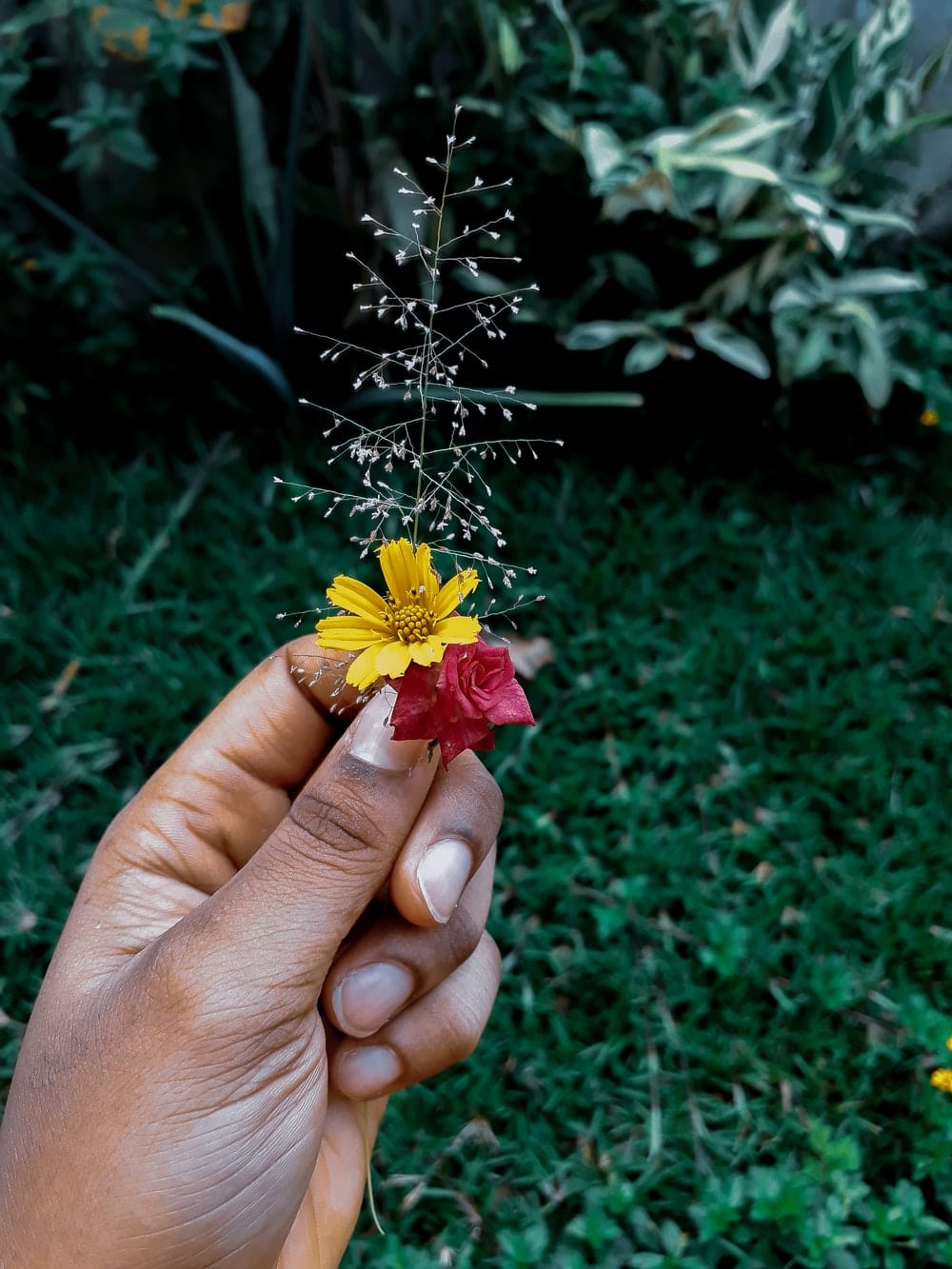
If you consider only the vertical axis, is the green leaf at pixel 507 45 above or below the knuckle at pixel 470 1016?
above

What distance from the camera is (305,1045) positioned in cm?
107

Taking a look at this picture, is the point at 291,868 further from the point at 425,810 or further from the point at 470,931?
the point at 470,931

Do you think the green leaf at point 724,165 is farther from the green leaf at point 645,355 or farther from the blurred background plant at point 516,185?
the green leaf at point 645,355

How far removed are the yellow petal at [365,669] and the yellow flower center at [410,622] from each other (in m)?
0.03

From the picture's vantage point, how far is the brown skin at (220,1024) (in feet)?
3.11

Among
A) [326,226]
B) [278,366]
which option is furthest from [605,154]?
[278,366]

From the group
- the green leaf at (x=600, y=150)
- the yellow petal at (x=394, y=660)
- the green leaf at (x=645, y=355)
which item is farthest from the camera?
the green leaf at (x=645, y=355)

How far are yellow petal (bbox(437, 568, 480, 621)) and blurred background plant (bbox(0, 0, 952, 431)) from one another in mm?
1264

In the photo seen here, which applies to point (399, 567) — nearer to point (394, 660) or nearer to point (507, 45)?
point (394, 660)

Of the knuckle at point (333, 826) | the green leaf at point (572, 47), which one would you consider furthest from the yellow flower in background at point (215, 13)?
the knuckle at point (333, 826)

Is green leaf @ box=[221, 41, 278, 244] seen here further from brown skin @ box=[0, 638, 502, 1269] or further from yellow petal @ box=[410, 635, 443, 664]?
yellow petal @ box=[410, 635, 443, 664]

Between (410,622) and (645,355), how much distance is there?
143 cm

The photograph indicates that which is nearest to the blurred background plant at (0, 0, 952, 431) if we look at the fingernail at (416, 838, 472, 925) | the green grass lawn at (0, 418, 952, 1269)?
the green grass lawn at (0, 418, 952, 1269)

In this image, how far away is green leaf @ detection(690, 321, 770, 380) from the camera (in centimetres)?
211
